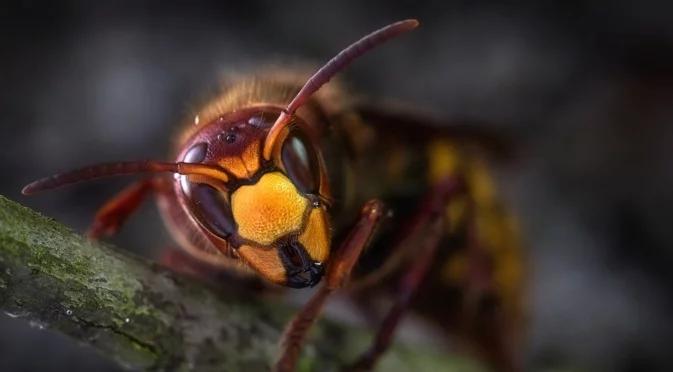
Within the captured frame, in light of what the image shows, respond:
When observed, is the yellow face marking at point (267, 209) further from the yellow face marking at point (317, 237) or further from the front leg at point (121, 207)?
the front leg at point (121, 207)

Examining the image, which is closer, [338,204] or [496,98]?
[338,204]

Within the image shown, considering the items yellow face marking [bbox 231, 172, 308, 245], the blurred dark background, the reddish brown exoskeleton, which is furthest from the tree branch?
the blurred dark background

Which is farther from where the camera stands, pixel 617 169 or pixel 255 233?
pixel 617 169

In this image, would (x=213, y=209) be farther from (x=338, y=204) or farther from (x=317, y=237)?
(x=338, y=204)

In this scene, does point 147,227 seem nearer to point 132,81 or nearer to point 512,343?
point 132,81

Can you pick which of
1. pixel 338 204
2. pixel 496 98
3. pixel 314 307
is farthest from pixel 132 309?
pixel 496 98

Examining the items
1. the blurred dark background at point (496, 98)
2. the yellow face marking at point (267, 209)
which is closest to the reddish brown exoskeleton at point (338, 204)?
the yellow face marking at point (267, 209)

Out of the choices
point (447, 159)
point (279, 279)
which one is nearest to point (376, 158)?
point (447, 159)
